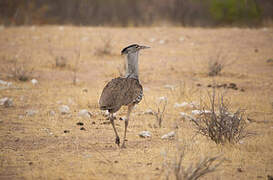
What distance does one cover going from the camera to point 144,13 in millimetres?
21625

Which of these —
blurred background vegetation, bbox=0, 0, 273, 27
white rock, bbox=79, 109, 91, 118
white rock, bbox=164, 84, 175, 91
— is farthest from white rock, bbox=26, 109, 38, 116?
blurred background vegetation, bbox=0, 0, 273, 27

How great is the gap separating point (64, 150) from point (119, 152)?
61 cm

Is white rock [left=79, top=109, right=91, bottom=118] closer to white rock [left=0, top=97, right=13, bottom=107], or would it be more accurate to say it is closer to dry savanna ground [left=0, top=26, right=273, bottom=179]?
dry savanna ground [left=0, top=26, right=273, bottom=179]

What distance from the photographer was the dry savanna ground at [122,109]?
14.4ft

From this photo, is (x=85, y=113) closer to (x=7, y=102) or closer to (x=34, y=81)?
(x=7, y=102)

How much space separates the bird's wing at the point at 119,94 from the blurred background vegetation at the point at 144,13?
1023cm

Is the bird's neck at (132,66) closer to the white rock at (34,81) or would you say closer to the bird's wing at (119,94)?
the bird's wing at (119,94)

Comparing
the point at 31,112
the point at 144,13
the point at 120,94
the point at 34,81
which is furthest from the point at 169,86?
the point at 144,13

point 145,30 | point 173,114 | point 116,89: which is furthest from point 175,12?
point 116,89

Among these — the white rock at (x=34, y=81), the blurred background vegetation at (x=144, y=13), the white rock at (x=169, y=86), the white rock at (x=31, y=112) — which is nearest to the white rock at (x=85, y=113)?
the white rock at (x=31, y=112)

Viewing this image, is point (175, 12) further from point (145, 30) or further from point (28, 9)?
point (28, 9)

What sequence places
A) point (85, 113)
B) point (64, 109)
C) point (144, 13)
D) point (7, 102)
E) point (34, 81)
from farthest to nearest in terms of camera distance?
1. point (144, 13)
2. point (34, 81)
3. point (7, 102)
4. point (64, 109)
5. point (85, 113)

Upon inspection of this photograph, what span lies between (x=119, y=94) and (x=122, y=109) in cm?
234

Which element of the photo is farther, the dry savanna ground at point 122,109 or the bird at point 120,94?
the bird at point 120,94
